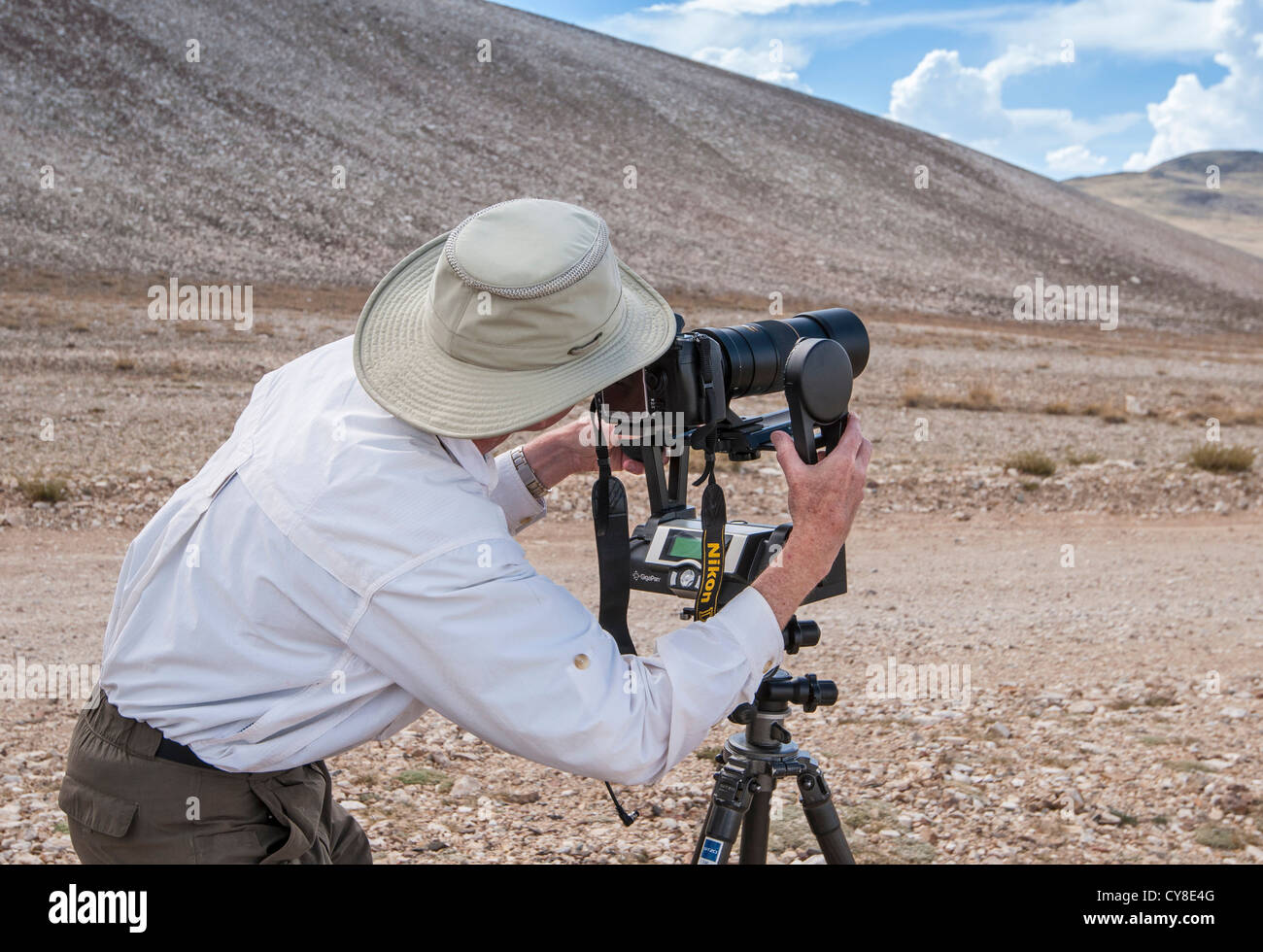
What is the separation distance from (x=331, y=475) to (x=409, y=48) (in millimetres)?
56404

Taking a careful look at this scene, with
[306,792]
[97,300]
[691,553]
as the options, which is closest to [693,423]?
[691,553]

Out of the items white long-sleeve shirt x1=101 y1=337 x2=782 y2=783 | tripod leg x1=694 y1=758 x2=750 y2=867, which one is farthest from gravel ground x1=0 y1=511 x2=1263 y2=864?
white long-sleeve shirt x1=101 y1=337 x2=782 y2=783

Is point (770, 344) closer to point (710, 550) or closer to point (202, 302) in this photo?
point (710, 550)

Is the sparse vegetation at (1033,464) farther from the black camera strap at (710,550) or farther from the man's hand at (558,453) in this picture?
the black camera strap at (710,550)

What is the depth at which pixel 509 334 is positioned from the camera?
1.81 m

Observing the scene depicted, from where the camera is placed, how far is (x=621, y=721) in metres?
1.73

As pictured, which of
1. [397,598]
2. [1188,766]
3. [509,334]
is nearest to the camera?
[397,598]

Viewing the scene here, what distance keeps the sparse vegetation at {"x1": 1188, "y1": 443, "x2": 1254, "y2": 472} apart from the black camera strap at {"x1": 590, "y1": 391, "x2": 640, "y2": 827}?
10.2 metres

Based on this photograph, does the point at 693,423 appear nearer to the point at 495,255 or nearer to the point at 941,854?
the point at 495,255

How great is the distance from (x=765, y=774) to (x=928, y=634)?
4.01m

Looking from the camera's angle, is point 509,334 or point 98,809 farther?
point 98,809

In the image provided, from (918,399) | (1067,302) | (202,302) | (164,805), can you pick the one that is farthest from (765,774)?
(1067,302)

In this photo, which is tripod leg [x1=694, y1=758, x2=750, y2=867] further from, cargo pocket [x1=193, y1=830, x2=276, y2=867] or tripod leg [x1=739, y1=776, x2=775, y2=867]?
cargo pocket [x1=193, y1=830, x2=276, y2=867]

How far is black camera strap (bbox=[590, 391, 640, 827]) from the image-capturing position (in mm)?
2186
